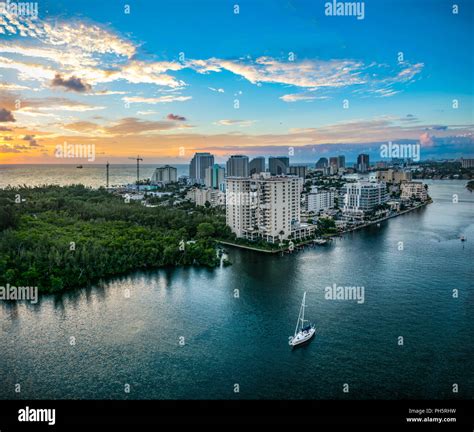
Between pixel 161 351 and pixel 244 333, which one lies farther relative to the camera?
pixel 244 333

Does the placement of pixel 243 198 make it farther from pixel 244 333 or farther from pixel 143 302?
pixel 244 333

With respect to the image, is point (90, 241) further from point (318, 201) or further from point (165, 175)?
point (165, 175)

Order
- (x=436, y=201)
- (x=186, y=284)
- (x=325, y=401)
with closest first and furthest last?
1. (x=325, y=401)
2. (x=186, y=284)
3. (x=436, y=201)

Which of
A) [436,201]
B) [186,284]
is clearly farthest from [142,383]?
[436,201]

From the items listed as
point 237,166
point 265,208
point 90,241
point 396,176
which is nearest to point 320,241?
point 265,208

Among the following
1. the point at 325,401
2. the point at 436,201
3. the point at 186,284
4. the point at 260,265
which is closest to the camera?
the point at 325,401

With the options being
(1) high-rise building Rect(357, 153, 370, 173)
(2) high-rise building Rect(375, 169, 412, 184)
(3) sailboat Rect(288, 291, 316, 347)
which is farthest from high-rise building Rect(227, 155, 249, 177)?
(3) sailboat Rect(288, 291, 316, 347)

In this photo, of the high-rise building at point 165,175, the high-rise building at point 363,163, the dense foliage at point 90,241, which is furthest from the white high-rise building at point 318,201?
the high-rise building at point 363,163
